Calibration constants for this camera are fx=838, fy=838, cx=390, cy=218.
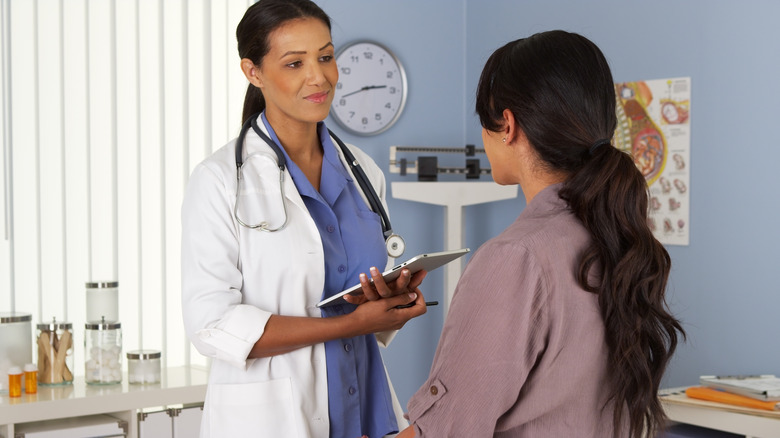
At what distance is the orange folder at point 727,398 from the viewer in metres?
2.37

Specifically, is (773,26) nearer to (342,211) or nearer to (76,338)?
(342,211)

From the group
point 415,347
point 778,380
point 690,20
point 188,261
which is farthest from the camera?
point 415,347

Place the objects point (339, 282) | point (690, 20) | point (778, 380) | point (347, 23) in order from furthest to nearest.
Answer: point (347, 23) < point (690, 20) < point (778, 380) < point (339, 282)

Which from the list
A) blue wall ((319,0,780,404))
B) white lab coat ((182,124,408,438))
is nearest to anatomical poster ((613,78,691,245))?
blue wall ((319,0,780,404))

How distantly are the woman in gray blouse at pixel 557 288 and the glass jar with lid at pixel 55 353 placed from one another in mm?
1540

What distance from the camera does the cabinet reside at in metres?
2.06

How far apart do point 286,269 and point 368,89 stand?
2.30 meters

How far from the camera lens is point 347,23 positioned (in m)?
3.63

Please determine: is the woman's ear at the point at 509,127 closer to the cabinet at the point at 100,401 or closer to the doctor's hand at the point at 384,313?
the doctor's hand at the point at 384,313

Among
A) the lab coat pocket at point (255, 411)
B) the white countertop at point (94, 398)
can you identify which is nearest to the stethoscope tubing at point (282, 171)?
the lab coat pocket at point (255, 411)

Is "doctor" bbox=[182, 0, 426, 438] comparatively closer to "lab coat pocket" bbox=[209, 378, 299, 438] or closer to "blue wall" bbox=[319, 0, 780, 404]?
"lab coat pocket" bbox=[209, 378, 299, 438]

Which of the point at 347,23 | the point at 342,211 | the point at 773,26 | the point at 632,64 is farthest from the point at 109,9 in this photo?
the point at 773,26

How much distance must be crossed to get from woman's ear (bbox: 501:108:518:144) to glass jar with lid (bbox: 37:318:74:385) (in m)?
1.68

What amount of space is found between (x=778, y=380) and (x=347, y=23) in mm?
2190
